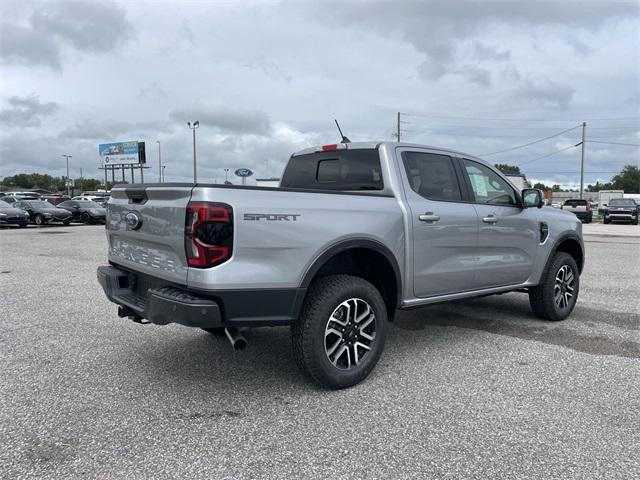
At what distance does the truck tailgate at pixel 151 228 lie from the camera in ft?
10.5

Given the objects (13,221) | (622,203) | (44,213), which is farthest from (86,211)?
(622,203)

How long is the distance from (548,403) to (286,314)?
1.89 metres

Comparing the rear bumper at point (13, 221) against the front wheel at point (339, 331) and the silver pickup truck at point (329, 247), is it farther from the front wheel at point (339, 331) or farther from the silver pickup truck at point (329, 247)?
the front wheel at point (339, 331)

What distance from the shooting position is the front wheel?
3436 mm

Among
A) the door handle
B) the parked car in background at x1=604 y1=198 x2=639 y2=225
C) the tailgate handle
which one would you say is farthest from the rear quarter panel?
the parked car in background at x1=604 y1=198 x2=639 y2=225

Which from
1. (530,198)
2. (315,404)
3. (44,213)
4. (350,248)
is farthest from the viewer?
(44,213)

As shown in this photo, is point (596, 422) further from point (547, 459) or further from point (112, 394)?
A: point (112, 394)

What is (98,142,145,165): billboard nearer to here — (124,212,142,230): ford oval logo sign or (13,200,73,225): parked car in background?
(13,200,73,225): parked car in background

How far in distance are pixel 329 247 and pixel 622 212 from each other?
109 ft

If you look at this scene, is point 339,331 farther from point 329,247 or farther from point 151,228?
point 151,228

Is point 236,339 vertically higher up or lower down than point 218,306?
lower down

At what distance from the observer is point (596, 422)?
318 cm

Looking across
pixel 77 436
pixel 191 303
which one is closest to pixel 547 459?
pixel 191 303

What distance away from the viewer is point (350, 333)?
3.71 m
